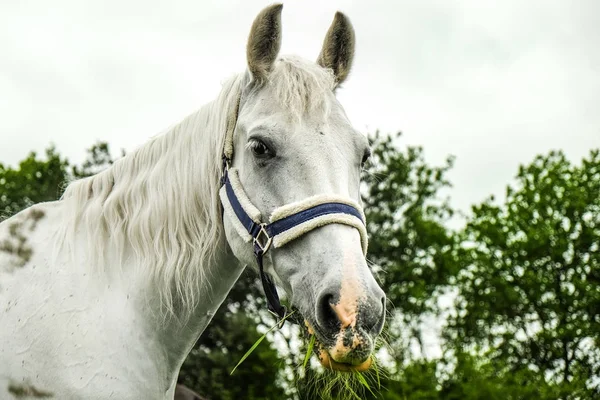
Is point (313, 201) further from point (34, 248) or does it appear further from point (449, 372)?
point (449, 372)

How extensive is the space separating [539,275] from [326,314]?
25890mm

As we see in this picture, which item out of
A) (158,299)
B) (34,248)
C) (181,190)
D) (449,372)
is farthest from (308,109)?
(449,372)

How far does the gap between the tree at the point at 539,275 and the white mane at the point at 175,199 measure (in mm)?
22383

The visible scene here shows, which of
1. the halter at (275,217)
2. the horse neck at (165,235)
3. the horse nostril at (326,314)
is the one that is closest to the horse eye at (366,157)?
the halter at (275,217)

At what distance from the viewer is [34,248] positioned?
11.1ft

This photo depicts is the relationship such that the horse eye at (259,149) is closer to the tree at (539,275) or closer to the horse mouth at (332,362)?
the horse mouth at (332,362)

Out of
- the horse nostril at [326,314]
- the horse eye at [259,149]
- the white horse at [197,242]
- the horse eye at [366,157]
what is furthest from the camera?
the horse eye at [366,157]

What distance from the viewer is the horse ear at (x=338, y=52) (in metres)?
3.77

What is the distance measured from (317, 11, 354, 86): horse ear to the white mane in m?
0.19

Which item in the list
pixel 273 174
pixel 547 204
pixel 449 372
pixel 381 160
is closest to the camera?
pixel 273 174

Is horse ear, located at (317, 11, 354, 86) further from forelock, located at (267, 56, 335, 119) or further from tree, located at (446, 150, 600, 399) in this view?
tree, located at (446, 150, 600, 399)

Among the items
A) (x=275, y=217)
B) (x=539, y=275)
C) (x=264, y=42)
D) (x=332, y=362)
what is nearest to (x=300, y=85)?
(x=264, y=42)

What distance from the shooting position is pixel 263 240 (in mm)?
3131

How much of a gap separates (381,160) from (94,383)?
2723cm
